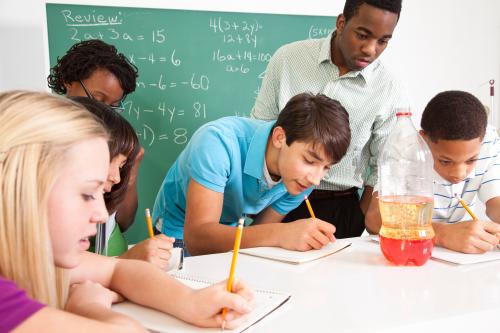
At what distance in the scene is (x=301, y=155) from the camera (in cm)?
142

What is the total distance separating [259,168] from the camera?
1495 millimetres

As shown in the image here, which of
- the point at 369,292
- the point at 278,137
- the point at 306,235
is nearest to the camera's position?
the point at 369,292

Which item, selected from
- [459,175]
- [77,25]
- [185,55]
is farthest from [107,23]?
[459,175]

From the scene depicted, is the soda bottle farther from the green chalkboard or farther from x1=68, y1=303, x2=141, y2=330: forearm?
the green chalkboard

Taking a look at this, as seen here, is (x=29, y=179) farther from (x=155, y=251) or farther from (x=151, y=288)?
(x=155, y=251)

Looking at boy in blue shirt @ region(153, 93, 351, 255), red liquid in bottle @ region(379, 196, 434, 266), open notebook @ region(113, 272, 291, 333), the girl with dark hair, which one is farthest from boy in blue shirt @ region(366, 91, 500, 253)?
the girl with dark hair

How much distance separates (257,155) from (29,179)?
938mm

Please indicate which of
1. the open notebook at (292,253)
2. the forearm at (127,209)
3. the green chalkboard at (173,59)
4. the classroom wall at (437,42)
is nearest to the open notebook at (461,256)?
the open notebook at (292,253)

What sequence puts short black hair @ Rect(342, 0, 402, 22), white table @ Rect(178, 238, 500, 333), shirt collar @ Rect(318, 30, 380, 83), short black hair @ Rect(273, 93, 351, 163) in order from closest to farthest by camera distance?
white table @ Rect(178, 238, 500, 333) → short black hair @ Rect(273, 93, 351, 163) → short black hair @ Rect(342, 0, 402, 22) → shirt collar @ Rect(318, 30, 380, 83)

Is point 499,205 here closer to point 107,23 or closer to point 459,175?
point 459,175

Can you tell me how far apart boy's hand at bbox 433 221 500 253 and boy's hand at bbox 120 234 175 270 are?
0.69 m

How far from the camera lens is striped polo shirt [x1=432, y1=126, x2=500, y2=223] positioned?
1.55m

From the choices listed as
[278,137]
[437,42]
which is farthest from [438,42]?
[278,137]

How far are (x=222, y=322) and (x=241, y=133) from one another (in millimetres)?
860
